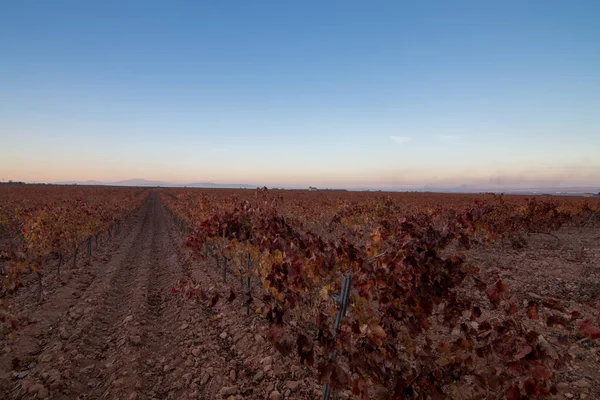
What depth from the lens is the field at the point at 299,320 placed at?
7.69ft

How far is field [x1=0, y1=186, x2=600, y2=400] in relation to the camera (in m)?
2.34

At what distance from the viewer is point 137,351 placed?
19.4 feet

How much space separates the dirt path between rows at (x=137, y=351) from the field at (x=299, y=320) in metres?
0.03

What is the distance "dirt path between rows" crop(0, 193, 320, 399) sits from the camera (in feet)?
15.7

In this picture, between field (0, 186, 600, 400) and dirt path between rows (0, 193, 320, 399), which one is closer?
field (0, 186, 600, 400)

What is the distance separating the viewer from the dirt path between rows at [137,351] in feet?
15.7

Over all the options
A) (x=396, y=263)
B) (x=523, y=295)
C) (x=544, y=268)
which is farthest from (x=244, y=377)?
(x=544, y=268)

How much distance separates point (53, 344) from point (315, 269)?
6088 millimetres

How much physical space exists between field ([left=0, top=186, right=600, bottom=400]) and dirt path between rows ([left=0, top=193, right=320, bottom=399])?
1.2 inches

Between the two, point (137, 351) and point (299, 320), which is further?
point (299, 320)

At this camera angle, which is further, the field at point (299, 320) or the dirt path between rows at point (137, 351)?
the dirt path between rows at point (137, 351)

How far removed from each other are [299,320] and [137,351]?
319cm

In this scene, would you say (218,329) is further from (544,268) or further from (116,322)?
(544,268)

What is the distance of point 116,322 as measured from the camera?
7195 millimetres
